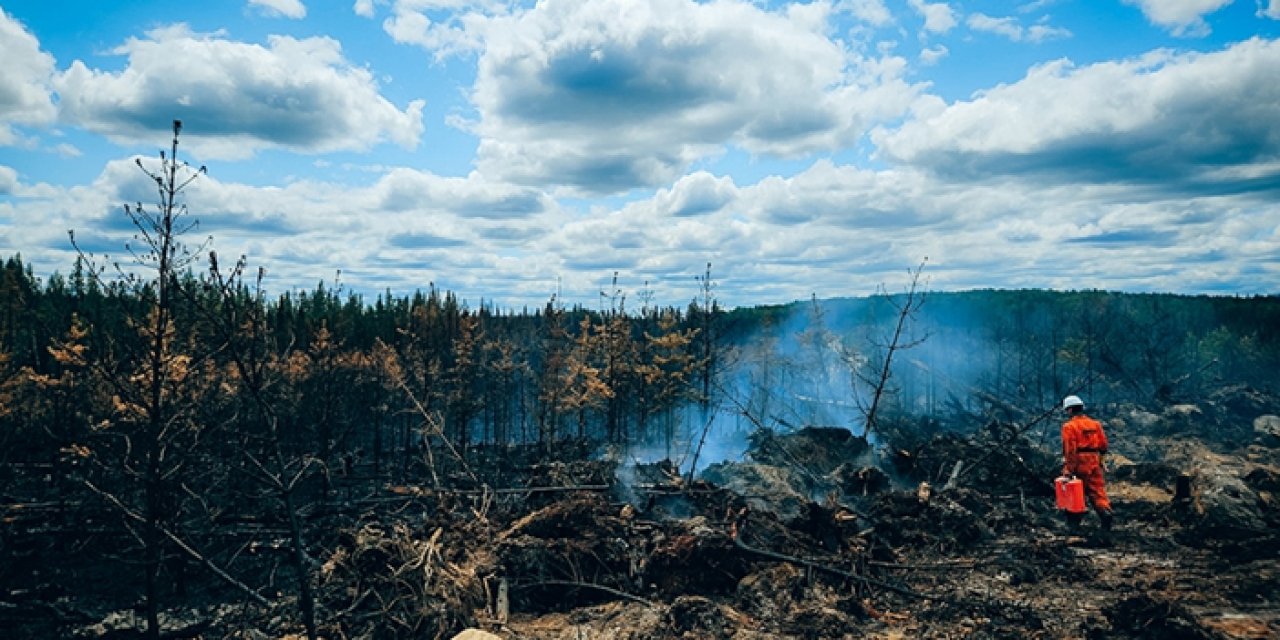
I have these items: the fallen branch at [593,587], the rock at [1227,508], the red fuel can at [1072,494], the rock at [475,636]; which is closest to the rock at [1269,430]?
the rock at [1227,508]

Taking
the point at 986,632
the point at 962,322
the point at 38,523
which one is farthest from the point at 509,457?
the point at 962,322

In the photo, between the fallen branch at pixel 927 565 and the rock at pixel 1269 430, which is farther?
the rock at pixel 1269 430

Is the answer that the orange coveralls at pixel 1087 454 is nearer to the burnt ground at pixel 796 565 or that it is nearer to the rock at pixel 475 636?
the burnt ground at pixel 796 565

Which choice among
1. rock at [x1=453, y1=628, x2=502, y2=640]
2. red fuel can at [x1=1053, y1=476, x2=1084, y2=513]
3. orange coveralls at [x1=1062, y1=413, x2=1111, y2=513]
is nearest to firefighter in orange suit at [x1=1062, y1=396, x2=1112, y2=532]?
orange coveralls at [x1=1062, y1=413, x2=1111, y2=513]

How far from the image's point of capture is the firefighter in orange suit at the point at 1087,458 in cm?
838

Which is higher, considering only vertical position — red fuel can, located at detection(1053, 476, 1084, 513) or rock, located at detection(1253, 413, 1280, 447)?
red fuel can, located at detection(1053, 476, 1084, 513)

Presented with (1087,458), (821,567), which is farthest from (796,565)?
(1087,458)

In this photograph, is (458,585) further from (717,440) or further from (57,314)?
(57,314)

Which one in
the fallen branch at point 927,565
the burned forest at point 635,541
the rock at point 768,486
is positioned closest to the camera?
the burned forest at point 635,541

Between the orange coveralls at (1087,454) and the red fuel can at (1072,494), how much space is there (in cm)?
19

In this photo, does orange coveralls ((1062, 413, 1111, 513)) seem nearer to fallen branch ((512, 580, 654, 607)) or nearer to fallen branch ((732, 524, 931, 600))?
fallen branch ((732, 524, 931, 600))

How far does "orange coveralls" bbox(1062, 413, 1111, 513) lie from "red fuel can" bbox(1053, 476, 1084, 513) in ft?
0.61

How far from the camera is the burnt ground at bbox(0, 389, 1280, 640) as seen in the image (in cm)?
586

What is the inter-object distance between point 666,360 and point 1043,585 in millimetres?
27266
